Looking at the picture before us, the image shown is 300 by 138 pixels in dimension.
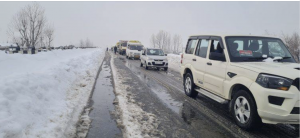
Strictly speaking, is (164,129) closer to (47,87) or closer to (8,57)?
(47,87)

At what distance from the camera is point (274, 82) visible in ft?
12.1

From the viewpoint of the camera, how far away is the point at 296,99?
352 cm

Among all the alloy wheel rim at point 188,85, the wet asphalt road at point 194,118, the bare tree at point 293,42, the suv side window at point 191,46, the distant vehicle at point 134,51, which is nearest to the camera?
the wet asphalt road at point 194,118

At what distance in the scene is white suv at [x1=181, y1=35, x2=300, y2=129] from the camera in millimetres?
3641

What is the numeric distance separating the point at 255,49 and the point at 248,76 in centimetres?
130

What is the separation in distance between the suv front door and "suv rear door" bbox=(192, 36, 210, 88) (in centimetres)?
20

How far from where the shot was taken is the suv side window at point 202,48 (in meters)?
6.16

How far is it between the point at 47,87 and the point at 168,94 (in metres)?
4.05

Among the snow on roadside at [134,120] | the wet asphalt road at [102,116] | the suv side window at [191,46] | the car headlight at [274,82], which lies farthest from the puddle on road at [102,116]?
the suv side window at [191,46]

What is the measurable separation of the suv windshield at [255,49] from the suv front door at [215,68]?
9.8 inches

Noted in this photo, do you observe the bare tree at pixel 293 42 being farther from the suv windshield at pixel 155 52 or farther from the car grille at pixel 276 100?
the car grille at pixel 276 100

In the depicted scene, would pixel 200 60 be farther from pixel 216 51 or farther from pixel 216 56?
pixel 216 56

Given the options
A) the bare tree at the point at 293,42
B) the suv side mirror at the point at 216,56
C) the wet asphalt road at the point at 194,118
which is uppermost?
the bare tree at the point at 293,42

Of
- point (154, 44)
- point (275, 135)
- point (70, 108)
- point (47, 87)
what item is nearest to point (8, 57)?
point (47, 87)
